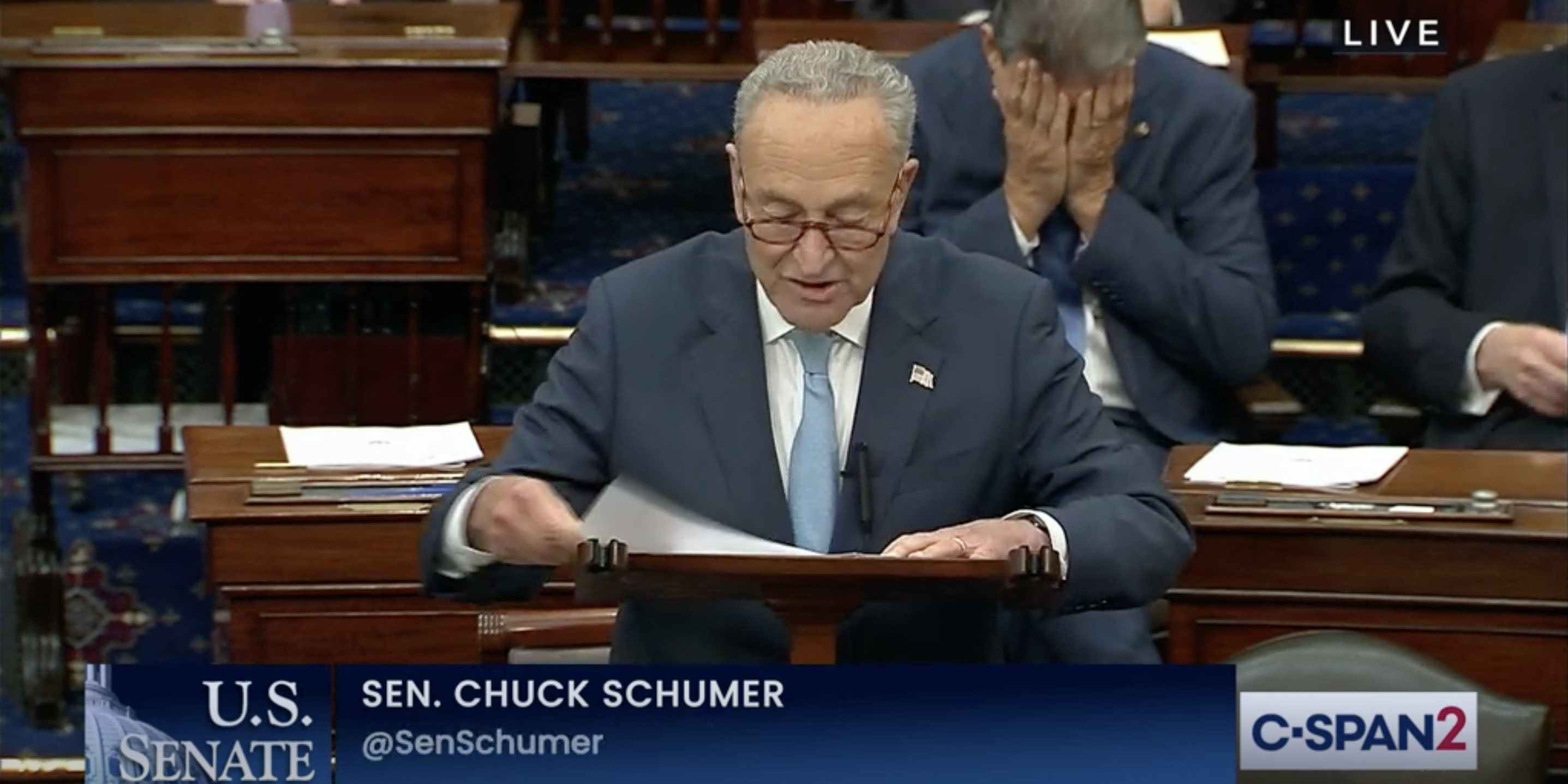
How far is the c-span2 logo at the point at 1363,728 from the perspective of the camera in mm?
2258

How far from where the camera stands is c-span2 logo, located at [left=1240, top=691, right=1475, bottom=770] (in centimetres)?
226

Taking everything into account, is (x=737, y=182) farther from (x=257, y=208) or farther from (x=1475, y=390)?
(x=257, y=208)

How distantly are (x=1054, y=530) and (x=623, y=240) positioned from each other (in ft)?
9.76

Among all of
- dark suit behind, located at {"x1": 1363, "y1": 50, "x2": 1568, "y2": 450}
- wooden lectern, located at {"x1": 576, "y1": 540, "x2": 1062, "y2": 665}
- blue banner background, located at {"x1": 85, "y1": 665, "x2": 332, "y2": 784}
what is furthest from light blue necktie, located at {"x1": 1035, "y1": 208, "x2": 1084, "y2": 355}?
blue banner background, located at {"x1": 85, "y1": 665, "x2": 332, "y2": 784}

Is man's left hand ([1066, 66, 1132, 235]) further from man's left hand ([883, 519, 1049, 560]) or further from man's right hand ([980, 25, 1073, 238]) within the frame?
man's left hand ([883, 519, 1049, 560])

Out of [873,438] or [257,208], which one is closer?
[873,438]

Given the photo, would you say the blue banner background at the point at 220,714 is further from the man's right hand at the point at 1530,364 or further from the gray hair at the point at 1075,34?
the man's right hand at the point at 1530,364

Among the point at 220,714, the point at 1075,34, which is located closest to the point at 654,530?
the point at 220,714

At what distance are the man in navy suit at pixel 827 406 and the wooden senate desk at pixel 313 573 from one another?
0.68m

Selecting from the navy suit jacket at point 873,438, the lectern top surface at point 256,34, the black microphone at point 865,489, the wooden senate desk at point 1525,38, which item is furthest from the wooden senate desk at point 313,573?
the wooden senate desk at point 1525,38

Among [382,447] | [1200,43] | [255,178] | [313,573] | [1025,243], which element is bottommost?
[313,573]

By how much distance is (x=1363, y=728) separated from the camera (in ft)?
7.44

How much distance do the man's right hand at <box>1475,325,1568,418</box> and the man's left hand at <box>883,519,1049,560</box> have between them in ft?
5.20

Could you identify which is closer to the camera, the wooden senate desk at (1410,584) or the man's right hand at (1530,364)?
the wooden senate desk at (1410,584)
